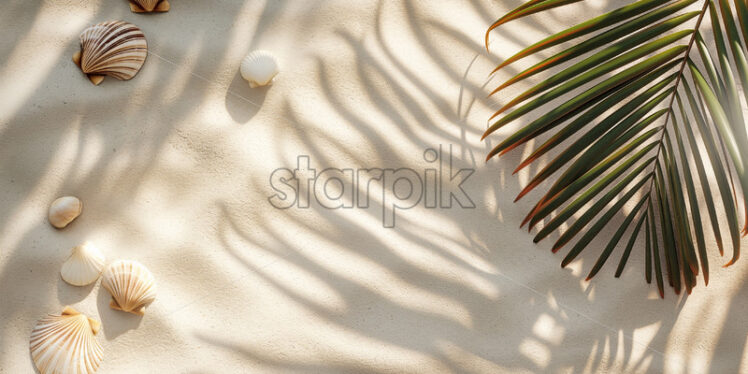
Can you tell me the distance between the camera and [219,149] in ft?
3.95

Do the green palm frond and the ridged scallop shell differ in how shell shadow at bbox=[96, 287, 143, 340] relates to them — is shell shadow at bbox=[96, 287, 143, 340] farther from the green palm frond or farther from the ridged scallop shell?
the green palm frond

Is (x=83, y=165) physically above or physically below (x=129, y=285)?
above

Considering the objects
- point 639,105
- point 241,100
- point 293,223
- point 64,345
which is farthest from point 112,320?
point 639,105

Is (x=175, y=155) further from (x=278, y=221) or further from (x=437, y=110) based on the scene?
(x=437, y=110)

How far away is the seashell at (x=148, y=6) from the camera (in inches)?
47.0

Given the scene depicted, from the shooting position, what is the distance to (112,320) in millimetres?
1148

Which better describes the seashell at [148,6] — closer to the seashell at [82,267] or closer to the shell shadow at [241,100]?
the shell shadow at [241,100]

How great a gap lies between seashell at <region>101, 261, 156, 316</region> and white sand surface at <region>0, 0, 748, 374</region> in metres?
0.03

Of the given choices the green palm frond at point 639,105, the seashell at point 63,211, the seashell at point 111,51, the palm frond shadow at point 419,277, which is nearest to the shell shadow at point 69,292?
the seashell at point 63,211

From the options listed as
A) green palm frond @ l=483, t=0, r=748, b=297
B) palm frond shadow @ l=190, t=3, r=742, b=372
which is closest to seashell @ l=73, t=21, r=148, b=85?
palm frond shadow @ l=190, t=3, r=742, b=372

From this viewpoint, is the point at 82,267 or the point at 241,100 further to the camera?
the point at 241,100

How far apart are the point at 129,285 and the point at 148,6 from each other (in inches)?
23.4

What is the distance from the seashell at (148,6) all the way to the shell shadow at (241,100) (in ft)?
0.70

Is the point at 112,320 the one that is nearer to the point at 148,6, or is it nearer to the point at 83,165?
the point at 83,165
